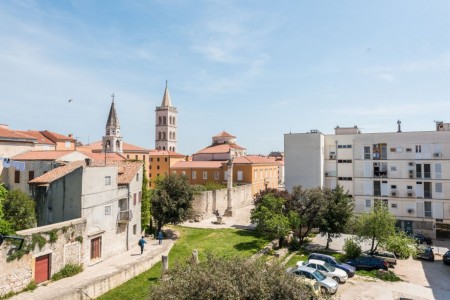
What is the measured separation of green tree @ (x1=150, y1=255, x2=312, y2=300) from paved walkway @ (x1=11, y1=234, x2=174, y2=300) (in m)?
10.2

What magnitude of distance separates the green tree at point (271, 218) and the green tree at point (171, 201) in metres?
6.94

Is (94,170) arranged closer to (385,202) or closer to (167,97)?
(385,202)

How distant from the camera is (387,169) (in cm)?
3959

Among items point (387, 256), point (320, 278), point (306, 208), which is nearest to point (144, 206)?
point (306, 208)

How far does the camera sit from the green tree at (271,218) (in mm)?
28953

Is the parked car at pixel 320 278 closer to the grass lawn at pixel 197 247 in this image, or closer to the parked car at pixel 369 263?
the grass lawn at pixel 197 247

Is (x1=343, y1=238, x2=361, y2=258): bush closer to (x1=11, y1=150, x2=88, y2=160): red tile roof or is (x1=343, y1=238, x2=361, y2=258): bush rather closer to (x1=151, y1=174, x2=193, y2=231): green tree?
(x1=151, y1=174, x2=193, y2=231): green tree

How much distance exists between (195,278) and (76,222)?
588 inches

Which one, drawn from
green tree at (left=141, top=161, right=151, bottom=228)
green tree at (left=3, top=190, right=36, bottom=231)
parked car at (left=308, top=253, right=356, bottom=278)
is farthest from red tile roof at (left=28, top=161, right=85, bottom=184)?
parked car at (left=308, top=253, right=356, bottom=278)

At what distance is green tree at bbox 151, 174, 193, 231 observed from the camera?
30.7 meters

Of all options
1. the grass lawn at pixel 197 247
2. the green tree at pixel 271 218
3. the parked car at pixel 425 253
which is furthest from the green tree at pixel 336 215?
the parked car at pixel 425 253

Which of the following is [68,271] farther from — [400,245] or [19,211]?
[400,245]

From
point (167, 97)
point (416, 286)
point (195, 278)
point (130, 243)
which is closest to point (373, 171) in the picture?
point (416, 286)

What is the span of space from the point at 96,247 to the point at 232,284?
17.2 m
